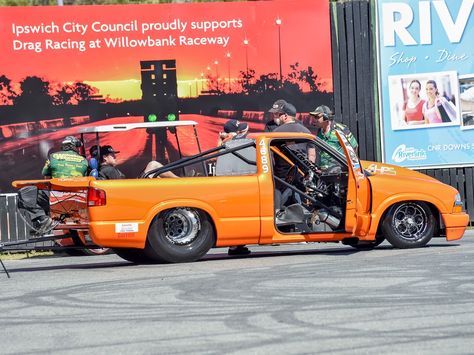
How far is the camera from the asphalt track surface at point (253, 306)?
25.7ft

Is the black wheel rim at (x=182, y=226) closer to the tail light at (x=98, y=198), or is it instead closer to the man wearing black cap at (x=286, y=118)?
the tail light at (x=98, y=198)

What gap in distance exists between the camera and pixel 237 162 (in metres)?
13.6

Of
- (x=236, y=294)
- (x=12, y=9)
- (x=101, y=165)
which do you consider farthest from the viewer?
(x=12, y=9)

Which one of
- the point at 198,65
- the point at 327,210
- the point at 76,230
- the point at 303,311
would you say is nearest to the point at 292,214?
the point at 327,210

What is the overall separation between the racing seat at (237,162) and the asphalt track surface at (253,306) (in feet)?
3.31

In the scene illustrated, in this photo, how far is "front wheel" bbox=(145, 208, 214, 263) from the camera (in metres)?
13.1

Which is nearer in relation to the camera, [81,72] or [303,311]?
[303,311]

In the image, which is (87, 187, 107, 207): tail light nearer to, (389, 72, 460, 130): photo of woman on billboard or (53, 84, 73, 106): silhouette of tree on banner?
(53, 84, 73, 106): silhouette of tree on banner

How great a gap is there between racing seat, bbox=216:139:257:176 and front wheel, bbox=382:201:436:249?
1.71 m

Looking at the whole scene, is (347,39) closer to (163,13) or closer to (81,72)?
(163,13)

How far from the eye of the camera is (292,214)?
535 inches

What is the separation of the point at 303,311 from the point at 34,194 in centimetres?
516

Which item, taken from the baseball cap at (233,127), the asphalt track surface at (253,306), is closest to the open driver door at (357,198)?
the asphalt track surface at (253,306)

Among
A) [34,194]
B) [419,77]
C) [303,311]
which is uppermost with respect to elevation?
[419,77]
